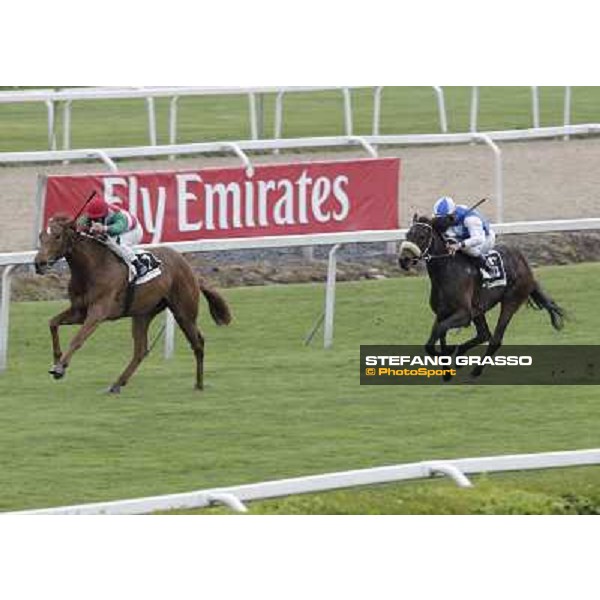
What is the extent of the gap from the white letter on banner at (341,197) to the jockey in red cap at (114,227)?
6.79 feet

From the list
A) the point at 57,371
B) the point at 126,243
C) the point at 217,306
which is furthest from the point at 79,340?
the point at 217,306

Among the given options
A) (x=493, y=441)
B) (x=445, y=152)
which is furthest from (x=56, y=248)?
Answer: (x=445, y=152)

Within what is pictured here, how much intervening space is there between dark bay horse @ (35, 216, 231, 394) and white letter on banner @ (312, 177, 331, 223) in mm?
1741

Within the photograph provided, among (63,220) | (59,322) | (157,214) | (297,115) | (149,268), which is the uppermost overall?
(63,220)

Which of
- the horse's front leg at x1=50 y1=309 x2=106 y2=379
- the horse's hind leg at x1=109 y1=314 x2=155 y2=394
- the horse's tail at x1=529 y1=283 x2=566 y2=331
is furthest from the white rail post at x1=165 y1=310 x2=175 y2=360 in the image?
the horse's tail at x1=529 y1=283 x2=566 y2=331

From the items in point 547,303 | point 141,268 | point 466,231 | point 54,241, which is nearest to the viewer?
point 54,241

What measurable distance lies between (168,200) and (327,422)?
287 cm

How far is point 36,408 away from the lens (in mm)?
14734

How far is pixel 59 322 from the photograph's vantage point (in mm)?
15312

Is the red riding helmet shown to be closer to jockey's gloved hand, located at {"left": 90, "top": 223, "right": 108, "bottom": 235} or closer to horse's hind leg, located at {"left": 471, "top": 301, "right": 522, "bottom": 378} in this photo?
jockey's gloved hand, located at {"left": 90, "top": 223, "right": 108, "bottom": 235}

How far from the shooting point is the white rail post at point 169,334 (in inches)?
649

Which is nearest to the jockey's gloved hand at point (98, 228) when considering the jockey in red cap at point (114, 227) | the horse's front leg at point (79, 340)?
the jockey in red cap at point (114, 227)

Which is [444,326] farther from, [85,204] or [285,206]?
[85,204]

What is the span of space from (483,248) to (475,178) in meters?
6.47
